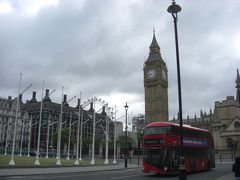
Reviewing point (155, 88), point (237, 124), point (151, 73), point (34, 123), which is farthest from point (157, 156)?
point (151, 73)

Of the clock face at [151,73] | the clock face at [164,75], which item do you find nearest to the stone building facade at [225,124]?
the clock face at [164,75]

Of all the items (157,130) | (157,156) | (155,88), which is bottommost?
(157,156)

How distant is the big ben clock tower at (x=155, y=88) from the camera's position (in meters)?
136

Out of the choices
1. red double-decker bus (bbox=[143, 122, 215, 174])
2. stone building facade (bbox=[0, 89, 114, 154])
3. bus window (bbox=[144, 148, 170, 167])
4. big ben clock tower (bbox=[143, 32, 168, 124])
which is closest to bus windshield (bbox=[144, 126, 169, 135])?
red double-decker bus (bbox=[143, 122, 215, 174])

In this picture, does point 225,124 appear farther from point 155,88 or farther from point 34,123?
point 34,123

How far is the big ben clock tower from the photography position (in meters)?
136

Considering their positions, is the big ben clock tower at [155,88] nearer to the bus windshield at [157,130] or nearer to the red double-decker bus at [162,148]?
the red double-decker bus at [162,148]

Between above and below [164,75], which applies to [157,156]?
below

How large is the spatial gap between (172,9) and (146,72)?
423 feet

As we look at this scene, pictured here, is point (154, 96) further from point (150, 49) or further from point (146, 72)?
point (150, 49)

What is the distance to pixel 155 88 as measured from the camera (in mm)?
139500

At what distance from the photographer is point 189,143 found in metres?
30.5

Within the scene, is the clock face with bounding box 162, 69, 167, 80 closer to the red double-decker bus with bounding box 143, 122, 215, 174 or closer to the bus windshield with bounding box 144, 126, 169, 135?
the red double-decker bus with bounding box 143, 122, 215, 174

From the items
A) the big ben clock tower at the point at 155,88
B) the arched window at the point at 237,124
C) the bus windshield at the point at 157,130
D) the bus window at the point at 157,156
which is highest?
the big ben clock tower at the point at 155,88
